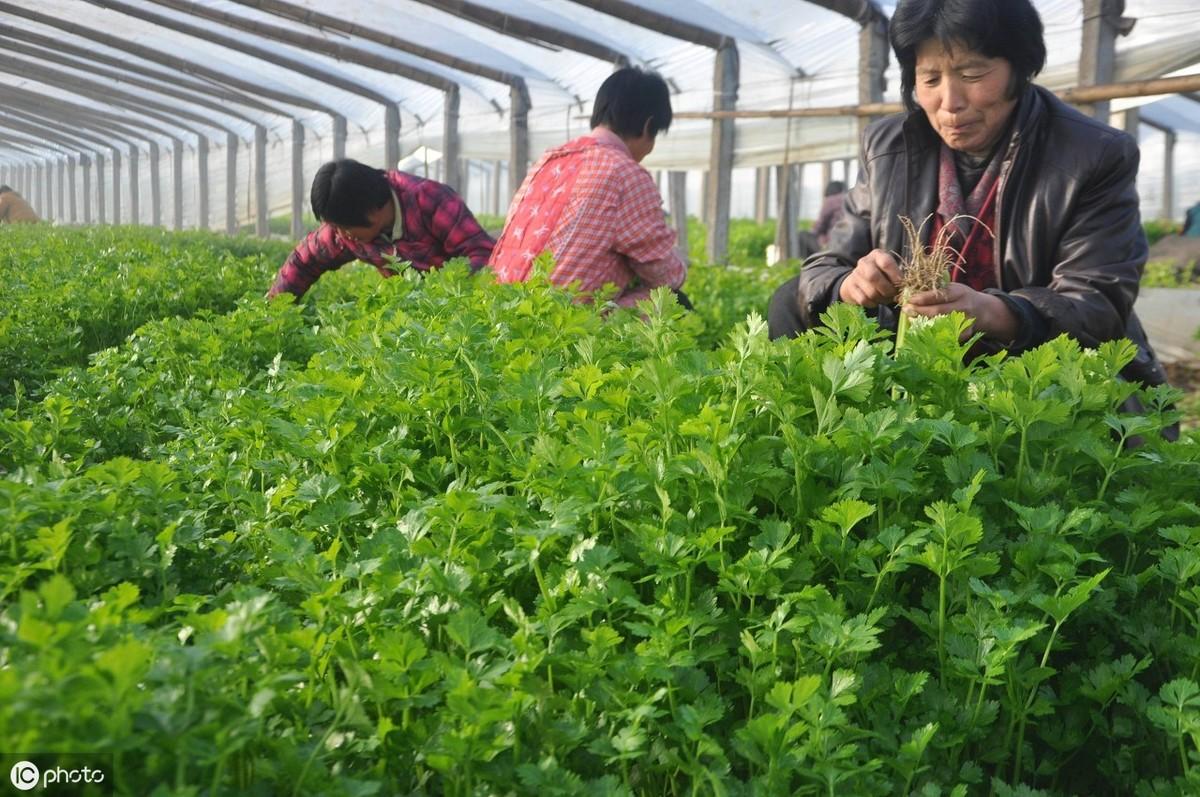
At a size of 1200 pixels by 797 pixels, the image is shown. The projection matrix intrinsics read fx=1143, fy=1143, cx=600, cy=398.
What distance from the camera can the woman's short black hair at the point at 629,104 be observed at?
4.81 m

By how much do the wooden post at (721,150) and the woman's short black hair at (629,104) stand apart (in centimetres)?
705

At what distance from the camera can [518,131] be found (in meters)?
16.4

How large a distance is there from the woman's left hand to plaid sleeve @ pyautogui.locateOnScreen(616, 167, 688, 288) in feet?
6.04

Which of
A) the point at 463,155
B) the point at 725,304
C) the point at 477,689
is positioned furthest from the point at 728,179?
the point at 477,689

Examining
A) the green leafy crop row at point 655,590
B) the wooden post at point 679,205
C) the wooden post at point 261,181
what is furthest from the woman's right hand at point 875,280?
the wooden post at point 261,181

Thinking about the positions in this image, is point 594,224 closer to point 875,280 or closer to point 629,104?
point 629,104

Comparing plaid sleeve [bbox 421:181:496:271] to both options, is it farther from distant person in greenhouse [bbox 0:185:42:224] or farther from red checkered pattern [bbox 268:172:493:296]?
distant person in greenhouse [bbox 0:185:42:224]

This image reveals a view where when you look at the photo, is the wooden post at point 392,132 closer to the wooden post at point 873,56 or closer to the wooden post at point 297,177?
the wooden post at point 297,177

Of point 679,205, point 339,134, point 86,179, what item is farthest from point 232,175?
point 86,179

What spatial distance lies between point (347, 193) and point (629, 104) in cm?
142

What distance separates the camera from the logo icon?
3.55 feet

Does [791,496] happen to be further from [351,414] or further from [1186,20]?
[1186,20]

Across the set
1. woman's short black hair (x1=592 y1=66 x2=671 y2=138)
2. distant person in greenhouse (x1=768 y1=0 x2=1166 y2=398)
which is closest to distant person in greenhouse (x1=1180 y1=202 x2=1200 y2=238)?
woman's short black hair (x1=592 y1=66 x2=671 y2=138)

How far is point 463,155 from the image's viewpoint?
19297 millimetres
